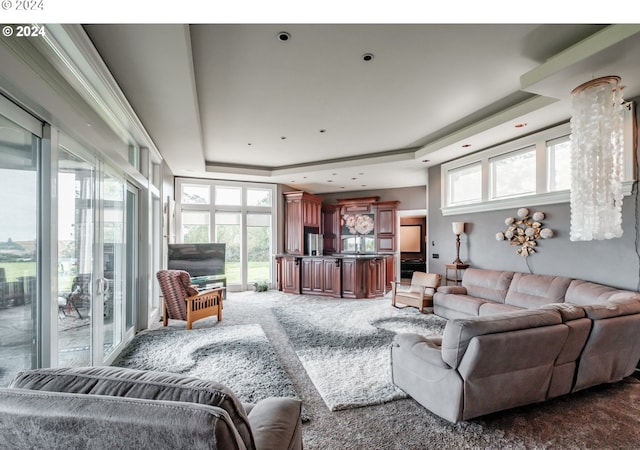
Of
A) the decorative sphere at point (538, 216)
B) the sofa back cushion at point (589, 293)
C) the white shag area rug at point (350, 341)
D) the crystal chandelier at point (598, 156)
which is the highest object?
the crystal chandelier at point (598, 156)

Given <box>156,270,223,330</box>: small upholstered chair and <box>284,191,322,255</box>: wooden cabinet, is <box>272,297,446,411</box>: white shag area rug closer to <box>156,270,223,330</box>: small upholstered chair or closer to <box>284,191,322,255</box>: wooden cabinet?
<box>156,270,223,330</box>: small upholstered chair

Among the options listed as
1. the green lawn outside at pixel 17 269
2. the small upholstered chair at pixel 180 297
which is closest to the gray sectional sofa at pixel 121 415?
the green lawn outside at pixel 17 269

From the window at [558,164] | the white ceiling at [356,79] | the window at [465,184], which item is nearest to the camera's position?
the white ceiling at [356,79]

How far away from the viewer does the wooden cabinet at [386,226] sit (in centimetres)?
866

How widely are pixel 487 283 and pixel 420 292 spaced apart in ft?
3.51

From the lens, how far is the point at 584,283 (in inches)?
143

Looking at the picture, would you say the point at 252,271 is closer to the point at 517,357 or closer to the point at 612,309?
the point at 517,357

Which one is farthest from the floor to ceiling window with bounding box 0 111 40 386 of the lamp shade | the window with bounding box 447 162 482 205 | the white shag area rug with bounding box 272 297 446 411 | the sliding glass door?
the window with bounding box 447 162 482 205

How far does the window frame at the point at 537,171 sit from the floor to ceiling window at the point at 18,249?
5437 millimetres

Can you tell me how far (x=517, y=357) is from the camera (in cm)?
203

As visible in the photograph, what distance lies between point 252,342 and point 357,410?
1.82m

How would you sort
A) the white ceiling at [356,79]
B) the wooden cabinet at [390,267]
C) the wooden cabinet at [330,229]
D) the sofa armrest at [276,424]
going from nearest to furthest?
the sofa armrest at [276,424] → the white ceiling at [356,79] → the wooden cabinet at [390,267] → the wooden cabinet at [330,229]

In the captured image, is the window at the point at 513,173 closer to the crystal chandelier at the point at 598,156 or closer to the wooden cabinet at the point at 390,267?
the crystal chandelier at the point at 598,156
